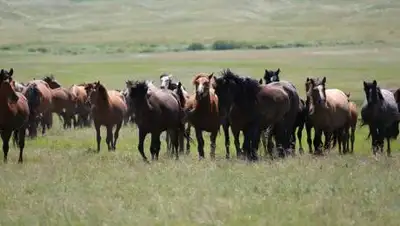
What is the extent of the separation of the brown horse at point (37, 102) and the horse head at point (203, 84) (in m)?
8.96

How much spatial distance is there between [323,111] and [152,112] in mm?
4956

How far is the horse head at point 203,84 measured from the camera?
17.4m

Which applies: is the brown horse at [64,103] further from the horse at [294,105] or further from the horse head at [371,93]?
the horse head at [371,93]

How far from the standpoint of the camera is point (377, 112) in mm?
20062

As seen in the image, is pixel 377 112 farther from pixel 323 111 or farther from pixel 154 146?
pixel 154 146

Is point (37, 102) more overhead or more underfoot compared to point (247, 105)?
more underfoot

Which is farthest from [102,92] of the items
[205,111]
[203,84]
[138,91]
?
[203,84]

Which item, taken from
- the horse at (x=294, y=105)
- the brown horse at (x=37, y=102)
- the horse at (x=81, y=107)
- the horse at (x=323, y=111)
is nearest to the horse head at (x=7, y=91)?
the horse at (x=294, y=105)

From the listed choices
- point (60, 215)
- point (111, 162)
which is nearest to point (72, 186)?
point (60, 215)

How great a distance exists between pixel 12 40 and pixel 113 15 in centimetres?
5003

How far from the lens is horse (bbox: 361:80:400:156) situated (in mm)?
19984

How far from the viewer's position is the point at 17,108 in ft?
57.2

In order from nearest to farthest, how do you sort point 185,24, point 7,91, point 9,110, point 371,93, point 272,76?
point 7,91 < point 9,110 < point 371,93 < point 272,76 < point 185,24

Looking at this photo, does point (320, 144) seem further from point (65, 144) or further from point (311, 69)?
point (311, 69)
